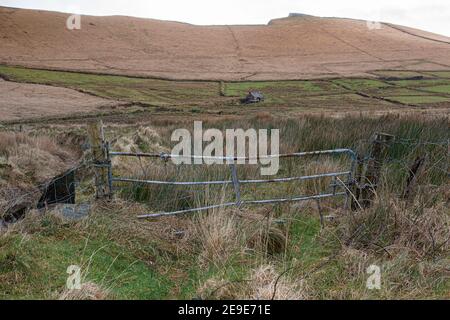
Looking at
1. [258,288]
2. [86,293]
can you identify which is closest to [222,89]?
[258,288]

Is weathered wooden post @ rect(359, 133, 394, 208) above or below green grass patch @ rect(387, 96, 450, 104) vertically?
above

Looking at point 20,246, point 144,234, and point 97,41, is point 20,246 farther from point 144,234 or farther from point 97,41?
point 97,41

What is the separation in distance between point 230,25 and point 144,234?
8086 centimetres

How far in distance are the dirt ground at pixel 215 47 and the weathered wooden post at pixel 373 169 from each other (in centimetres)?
4321

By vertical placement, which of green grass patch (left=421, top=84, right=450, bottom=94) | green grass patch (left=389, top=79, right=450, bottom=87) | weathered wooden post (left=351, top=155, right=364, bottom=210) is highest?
weathered wooden post (left=351, top=155, right=364, bottom=210)

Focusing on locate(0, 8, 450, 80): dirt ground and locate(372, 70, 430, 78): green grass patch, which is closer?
locate(372, 70, 430, 78): green grass patch

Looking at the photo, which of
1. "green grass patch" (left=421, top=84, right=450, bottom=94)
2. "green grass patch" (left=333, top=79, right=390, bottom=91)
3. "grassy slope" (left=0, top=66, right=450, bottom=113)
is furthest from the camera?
"green grass patch" (left=333, top=79, right=390, bottom=91)

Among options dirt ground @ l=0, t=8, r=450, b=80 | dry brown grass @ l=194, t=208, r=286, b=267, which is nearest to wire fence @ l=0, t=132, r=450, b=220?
dry brown grass @ l=194, t=208, r=286, b=267

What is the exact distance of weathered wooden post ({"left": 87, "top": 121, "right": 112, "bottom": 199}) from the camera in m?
5.72

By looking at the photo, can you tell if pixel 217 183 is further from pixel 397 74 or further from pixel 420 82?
pixel 397 74

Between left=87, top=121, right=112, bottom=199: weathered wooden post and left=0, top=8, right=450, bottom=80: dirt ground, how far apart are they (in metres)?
42.8

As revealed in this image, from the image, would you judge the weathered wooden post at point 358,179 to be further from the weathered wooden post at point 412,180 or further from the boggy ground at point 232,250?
the weathered wooden post at point 412,180

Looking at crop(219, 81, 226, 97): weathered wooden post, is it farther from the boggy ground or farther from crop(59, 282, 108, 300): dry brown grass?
crop(59, 282, 108, 300): dry brown grass

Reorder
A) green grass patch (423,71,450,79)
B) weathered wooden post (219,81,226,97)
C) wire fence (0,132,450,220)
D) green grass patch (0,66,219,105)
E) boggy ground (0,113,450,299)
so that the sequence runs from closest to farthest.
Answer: boggy ground (0,113,450,299), wire fence (0,132,450,220), green grass patch (0,66,219,105), weathered wooden post (219,81,226,97), green grass patch (423,71,450,79)
